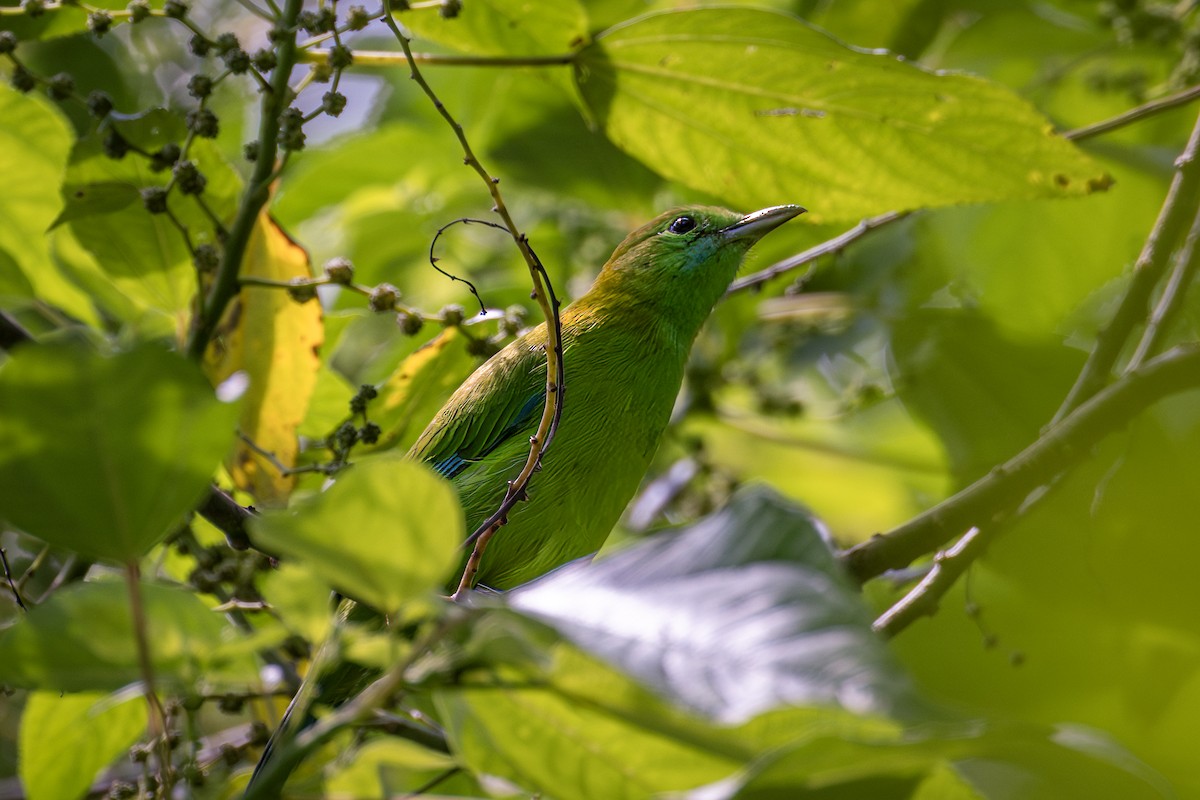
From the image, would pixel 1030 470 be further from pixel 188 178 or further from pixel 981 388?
pixel 188 178

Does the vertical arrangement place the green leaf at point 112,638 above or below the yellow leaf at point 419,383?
above

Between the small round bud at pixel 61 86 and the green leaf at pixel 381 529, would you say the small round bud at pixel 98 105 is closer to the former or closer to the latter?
the small round bud at pixel 61 86

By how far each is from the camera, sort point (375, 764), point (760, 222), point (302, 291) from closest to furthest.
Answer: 1. point (375, 764)
2. point (302, 291)
3. point (760, 222)

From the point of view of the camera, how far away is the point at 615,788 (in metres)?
1.76

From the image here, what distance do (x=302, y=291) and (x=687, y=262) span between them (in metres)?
1.47

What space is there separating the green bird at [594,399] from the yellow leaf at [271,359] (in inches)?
21.5

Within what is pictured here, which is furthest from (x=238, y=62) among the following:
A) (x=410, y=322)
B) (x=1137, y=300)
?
(x=1137, y=300)

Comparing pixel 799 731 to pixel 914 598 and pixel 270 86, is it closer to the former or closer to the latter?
pixel 914 598

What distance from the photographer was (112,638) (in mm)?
1649

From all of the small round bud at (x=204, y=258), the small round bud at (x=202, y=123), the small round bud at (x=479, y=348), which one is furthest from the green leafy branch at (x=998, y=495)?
the small round bud at (x=202, y=123)

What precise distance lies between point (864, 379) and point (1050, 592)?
228cm

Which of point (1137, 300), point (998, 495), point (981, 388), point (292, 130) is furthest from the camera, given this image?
point (981, 388)

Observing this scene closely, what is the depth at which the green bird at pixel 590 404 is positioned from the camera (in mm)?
3359

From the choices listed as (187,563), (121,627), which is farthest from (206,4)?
(121,627)
